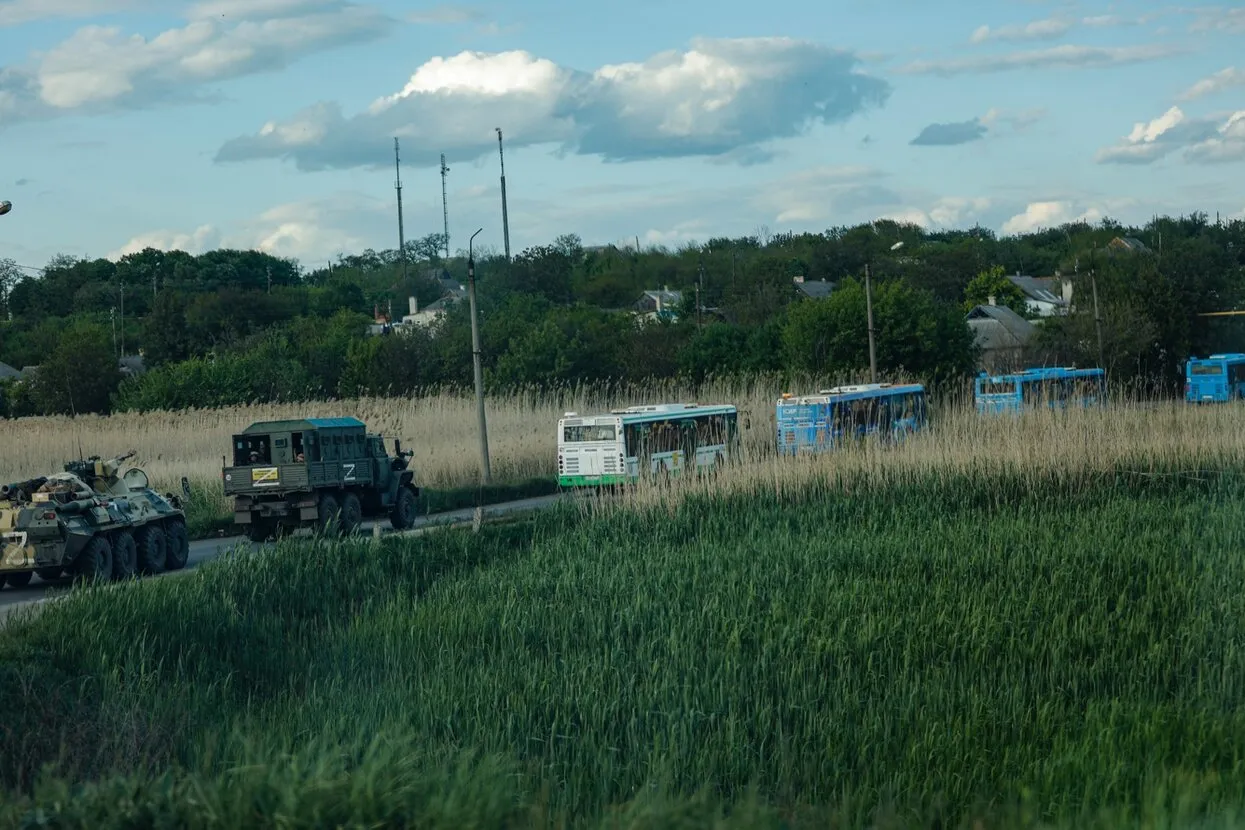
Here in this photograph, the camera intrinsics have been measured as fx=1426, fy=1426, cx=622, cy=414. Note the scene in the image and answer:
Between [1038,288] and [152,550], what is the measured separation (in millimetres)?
105423

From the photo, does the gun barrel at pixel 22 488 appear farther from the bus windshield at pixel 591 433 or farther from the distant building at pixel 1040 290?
the distant building at pixel 1040 290

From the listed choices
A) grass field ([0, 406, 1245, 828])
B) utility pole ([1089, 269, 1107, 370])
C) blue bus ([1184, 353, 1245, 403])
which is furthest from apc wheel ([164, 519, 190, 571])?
blue bus ([1184, 353, 1245, 403])

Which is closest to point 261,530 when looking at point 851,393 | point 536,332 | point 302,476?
point 302,476

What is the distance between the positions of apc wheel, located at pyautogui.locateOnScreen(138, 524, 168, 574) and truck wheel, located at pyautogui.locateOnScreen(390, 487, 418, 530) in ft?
21.7

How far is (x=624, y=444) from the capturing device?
3153 centimetres

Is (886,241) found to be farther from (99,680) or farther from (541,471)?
(99,680)

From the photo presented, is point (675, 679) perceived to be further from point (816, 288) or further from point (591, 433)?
point (816, 288)

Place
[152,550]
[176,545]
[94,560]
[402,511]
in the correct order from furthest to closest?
[402,511], [176,545], [152,550], [94,560]

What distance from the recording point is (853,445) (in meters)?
24.1

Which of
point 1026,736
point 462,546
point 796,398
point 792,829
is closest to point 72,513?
point 462,546

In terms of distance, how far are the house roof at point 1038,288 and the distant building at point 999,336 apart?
2011 centimetres

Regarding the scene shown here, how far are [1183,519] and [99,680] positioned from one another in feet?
43.1

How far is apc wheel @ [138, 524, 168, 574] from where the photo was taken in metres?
21.5

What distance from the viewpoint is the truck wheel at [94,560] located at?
64.8 feet
